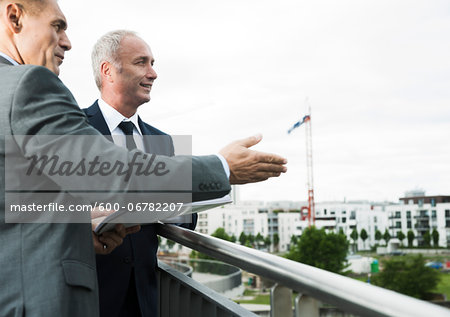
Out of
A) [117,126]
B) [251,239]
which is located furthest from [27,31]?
[251,239]

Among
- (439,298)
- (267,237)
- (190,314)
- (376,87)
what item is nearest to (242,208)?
(267,237)

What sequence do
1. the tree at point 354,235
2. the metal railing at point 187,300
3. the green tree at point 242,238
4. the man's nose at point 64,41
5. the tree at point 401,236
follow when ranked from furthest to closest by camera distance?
the tree at point 354,235 < the tree at point 401,236 < the green tree at point 242,238 < the metal railing at point 187,300 < the man's nose at point 64,41

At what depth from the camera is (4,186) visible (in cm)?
111

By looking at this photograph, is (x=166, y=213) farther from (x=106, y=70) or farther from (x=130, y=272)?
(x=106, y=70)

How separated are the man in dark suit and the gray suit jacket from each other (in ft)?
2.36

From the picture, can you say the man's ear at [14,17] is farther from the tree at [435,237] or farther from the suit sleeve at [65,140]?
the tree at [435,237]

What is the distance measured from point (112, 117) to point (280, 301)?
1406mm

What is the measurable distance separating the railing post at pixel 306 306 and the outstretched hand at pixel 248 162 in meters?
0.31

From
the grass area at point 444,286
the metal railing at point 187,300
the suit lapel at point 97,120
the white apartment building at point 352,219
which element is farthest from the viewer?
the white apartment building at point 352,219

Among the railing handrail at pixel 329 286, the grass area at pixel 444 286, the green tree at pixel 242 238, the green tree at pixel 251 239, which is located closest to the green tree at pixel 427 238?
the grass area at pixel 444 286

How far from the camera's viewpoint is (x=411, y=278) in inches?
2387

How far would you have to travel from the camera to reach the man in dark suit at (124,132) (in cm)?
187

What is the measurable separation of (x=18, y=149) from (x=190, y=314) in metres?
1.05

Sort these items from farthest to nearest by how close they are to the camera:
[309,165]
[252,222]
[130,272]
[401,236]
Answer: [252,222] < [401,236] < [309,165] < [130,272]
